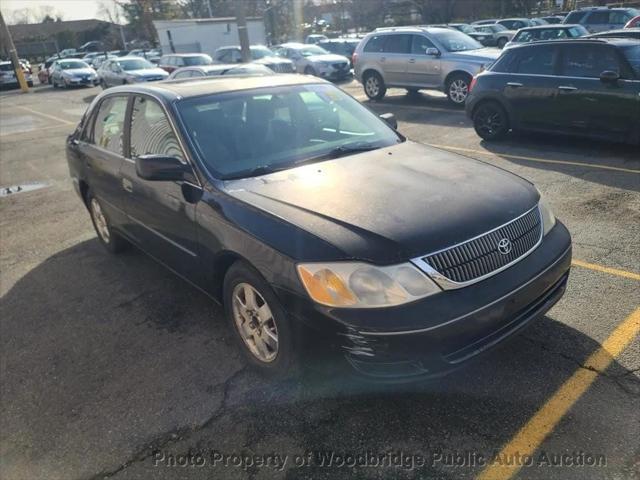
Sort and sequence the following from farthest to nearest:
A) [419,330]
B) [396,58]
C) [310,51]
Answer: [310,51] → [396,58] → [419,330]

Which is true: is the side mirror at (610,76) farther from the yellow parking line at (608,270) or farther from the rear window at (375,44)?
the rear window at (375,44)

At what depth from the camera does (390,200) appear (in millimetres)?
2775

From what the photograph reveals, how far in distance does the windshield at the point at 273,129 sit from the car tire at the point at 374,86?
10273 millimetres

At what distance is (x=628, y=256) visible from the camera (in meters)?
4.18

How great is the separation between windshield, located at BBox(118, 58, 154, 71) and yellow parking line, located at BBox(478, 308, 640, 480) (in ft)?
70.4

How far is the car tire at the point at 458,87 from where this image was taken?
11820 millimetres

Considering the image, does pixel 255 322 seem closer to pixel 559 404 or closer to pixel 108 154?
pixel 559 404

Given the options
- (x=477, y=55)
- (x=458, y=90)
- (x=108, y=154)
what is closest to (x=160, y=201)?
(x=108, y=154)

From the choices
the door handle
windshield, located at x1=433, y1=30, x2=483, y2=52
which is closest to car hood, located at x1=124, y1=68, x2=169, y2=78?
windshield, located at x1=433, y1=30, x2=483, y2=52

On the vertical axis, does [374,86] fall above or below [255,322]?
below

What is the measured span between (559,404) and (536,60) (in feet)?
22.2

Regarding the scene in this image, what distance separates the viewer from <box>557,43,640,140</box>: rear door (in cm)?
670

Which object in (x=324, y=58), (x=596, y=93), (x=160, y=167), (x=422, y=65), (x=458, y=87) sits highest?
(x=160, y=167)

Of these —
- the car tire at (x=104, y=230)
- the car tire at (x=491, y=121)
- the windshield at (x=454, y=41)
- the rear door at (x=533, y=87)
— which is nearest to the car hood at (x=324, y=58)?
the windshield at (x=454, y=41)
